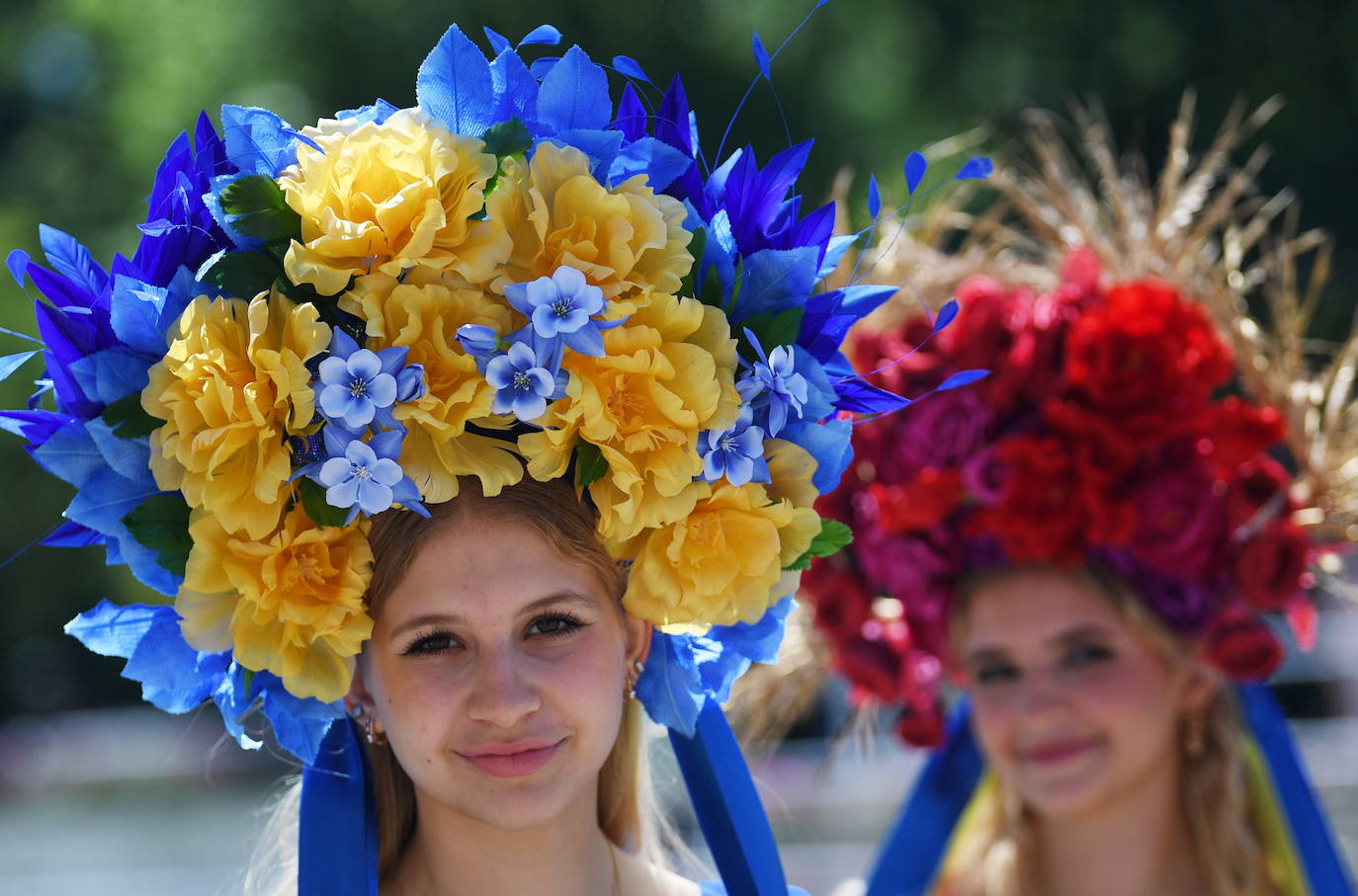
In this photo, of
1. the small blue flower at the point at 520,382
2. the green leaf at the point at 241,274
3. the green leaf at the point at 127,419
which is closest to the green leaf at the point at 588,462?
the small blue flower at the point at 520,382

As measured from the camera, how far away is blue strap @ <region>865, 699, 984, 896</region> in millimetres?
4180

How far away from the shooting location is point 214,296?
2320mm

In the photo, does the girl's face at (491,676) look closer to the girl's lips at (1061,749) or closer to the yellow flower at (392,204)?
the yellow flower at (392,204)

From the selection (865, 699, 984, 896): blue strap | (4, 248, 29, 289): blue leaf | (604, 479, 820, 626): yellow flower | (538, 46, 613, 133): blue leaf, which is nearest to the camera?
(4, 248, 29, 289): blue leaf

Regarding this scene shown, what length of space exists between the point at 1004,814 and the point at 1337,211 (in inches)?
301

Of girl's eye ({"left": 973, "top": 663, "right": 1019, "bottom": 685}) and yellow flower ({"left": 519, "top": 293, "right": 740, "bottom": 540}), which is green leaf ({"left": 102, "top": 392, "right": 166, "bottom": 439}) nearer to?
yellow flower ({"left": 519, "top": 293, "right": 740, "bottom": 540})

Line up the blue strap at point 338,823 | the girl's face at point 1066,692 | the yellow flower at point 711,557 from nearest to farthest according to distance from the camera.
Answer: the yellow flower at point 711,557, the blue strap at point 338,823, the girl's face at point 1066,692

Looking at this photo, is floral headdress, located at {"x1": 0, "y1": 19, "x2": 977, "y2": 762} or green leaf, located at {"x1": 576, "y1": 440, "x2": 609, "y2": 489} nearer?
floral headdress, located at {"x1": 0, "y1": 19, "x2": 977, "y2": 762}

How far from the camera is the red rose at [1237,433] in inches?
154

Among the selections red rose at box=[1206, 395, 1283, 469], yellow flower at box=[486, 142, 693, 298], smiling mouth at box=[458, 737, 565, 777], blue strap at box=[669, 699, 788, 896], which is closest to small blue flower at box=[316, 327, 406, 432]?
yellow flower at box=[486, 142, 693, 298]

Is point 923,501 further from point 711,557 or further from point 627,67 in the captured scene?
point 627,67

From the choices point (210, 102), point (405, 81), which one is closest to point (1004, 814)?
point (405, 81)

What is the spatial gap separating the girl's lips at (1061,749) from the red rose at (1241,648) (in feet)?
1.34

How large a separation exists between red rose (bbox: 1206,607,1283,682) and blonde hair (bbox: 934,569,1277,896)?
0.07m
